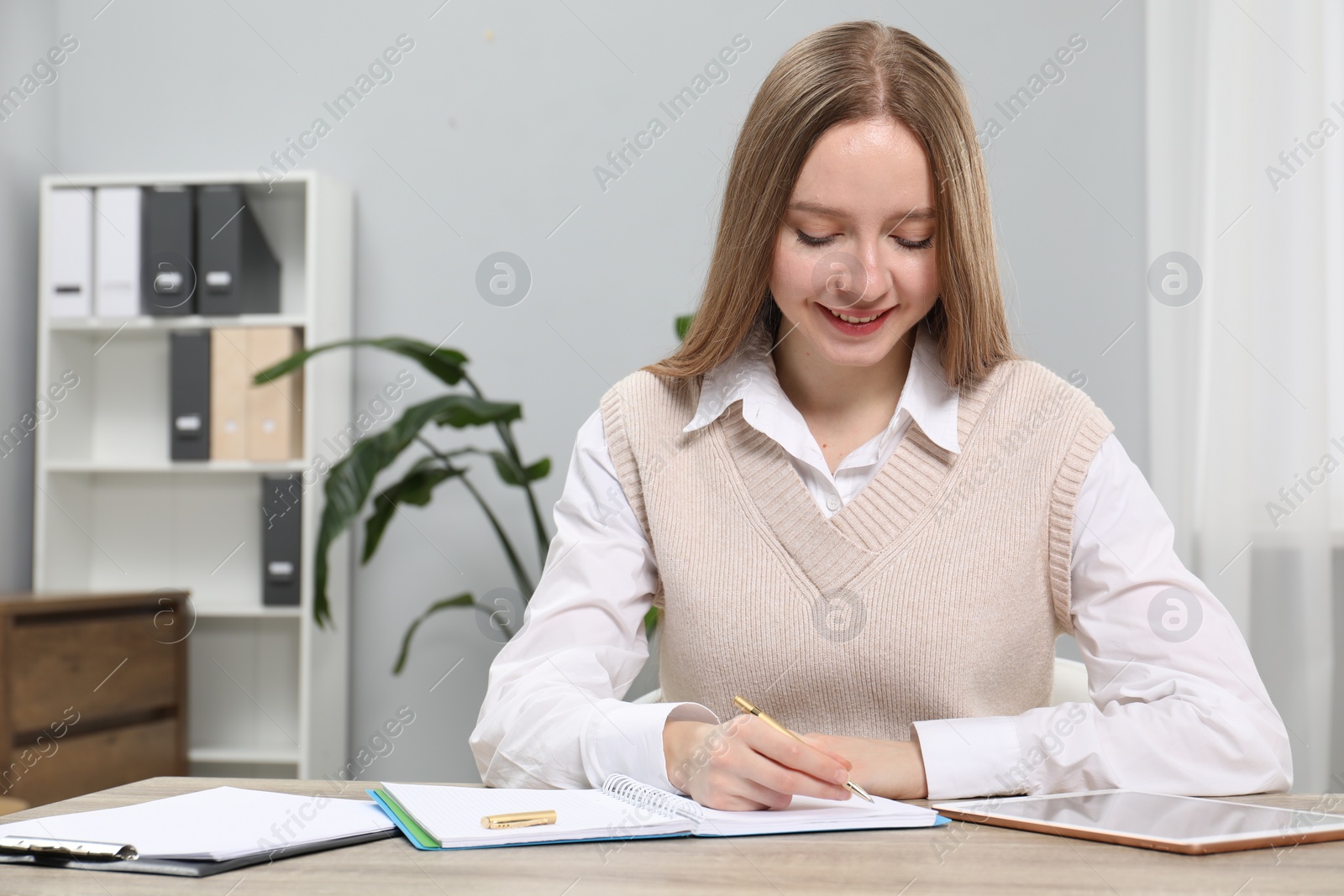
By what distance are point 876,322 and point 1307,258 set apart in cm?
133

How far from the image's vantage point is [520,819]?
75 centimetres

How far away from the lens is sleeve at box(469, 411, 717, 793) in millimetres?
960

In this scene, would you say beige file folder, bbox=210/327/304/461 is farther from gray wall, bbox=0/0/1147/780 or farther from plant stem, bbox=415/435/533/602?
plant stem, bbox=415/435/533/602

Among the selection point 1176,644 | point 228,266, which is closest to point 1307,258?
point 1176,644

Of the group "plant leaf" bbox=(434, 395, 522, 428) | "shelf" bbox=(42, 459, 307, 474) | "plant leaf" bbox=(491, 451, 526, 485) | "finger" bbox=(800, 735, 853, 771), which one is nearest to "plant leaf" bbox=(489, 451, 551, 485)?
"plant leaf" bbox=(491, 451, 526, 485)

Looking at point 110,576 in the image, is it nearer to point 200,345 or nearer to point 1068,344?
point 200,345

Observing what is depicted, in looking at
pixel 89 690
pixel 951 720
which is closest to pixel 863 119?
pixel 951 720

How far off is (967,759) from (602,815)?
13.1 inches

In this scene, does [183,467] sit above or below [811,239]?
below

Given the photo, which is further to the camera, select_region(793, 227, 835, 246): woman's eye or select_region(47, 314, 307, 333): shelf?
select_region(47, 314, 307, 333): shelf

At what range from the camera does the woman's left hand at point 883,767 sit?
0.92m

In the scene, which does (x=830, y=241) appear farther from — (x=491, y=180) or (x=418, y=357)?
(x=491, y=180)

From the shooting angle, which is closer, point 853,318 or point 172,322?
point 853,318

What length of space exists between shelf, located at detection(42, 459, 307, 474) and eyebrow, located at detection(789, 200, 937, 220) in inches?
75.4
